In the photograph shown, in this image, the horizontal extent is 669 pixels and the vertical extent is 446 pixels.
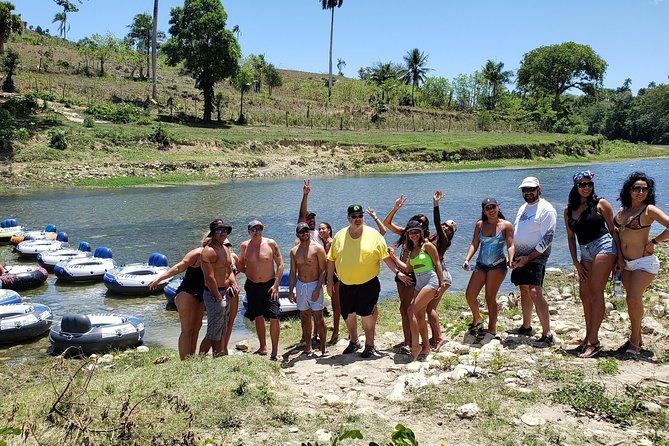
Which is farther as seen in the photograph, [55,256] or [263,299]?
[55,256]

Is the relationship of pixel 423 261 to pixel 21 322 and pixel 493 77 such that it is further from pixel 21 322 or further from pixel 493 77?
pixel 493 77

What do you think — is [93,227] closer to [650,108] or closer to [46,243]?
[46,243]

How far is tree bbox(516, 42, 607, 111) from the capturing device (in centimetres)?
9888

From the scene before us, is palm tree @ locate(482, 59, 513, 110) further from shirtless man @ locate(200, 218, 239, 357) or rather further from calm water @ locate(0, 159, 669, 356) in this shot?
shirtless man @ locate(200, 218, 239, 357)

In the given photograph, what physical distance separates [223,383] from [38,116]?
44.3 meters

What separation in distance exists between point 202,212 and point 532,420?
23.3 meters

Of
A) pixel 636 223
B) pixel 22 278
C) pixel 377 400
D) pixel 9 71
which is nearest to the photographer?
pixel 377 400

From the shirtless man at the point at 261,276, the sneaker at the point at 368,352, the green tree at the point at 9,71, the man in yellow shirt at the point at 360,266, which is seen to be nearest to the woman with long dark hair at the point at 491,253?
the man in yellow shirt at the point at 360,266

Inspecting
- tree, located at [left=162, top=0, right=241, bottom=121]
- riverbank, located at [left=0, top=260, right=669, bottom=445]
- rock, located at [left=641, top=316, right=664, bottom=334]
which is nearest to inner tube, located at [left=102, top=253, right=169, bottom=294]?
riverbank, located at [left=0, top=260, right=669, bottom=445]

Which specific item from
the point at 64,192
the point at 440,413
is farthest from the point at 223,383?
the point at 64,192

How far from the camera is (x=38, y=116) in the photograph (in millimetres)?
43531

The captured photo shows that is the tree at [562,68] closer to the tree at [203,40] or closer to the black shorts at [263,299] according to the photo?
the tree at [203,40]

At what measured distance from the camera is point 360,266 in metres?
7.68

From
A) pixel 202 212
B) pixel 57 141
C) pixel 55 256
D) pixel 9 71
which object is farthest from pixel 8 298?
pixel 9 71
